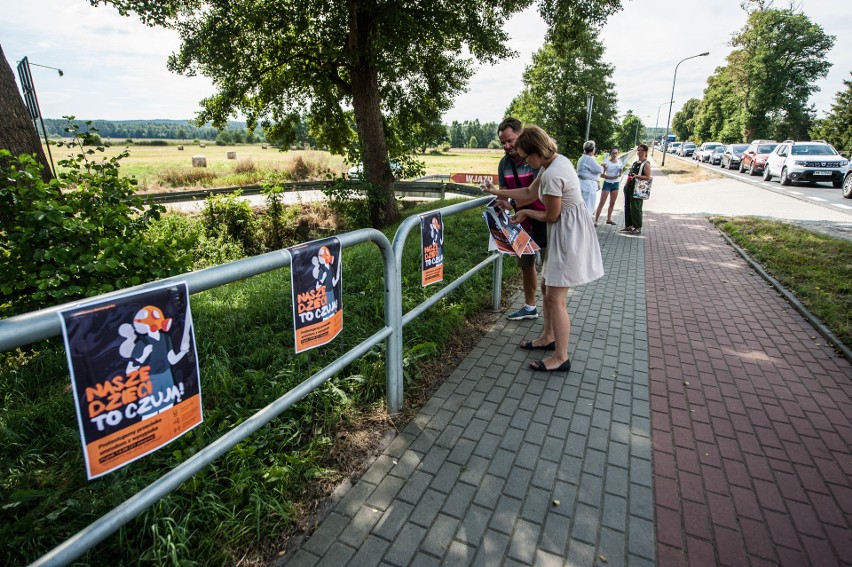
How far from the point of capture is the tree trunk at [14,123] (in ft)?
13.0

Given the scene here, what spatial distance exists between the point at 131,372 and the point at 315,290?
93cm

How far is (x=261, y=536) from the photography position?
2133 mm

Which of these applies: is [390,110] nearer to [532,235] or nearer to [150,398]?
[532,235]

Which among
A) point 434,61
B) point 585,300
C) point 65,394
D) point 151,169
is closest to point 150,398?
point 65,394

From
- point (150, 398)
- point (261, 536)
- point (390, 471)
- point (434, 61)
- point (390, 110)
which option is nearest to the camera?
point (150, 398)

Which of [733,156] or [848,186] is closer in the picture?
[848,186]

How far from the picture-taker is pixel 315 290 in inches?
88.4

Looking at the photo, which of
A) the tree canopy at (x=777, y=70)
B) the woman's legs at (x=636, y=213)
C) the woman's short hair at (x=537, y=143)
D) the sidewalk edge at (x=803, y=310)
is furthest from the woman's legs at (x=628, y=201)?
the tree canopy at (x=777, y=70)

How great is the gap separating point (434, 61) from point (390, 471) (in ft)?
40.0

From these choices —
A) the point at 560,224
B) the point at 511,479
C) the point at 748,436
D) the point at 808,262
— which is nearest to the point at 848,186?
the point at 808,262

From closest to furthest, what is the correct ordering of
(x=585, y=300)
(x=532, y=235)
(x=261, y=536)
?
(x=261, y=536) → (x=532, y=235) → (x=585, y=300)

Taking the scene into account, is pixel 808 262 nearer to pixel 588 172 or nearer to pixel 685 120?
pixel 588 172

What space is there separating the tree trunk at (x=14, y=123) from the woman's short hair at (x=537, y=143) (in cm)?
408

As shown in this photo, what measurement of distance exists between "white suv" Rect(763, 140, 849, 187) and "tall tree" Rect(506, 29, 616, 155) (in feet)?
62.9
